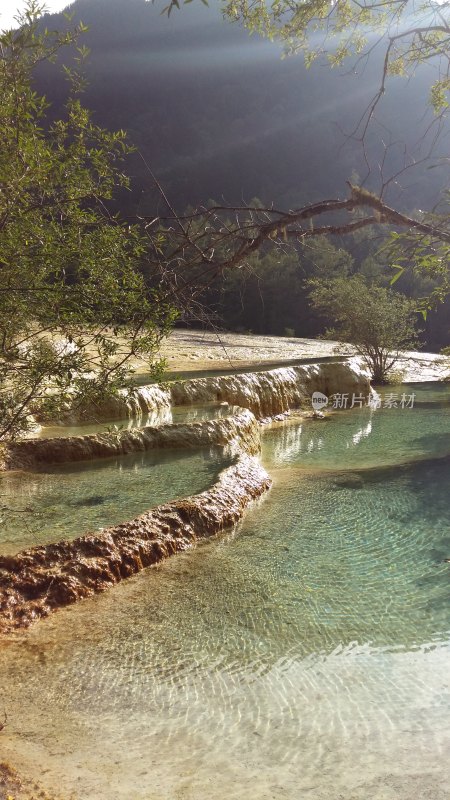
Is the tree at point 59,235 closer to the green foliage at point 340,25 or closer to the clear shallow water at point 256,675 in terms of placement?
the green foliage at point 340,25

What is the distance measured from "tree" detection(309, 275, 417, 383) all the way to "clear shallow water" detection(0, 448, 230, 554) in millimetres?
12205

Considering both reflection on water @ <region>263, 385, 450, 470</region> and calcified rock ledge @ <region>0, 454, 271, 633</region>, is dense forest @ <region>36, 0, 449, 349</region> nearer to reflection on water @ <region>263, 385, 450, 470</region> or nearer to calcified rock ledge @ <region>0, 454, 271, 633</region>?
reflection on water @ <region>263, 385, 450, 470</region>

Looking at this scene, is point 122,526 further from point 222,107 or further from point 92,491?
point 222,107

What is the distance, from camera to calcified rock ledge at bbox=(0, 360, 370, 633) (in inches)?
175

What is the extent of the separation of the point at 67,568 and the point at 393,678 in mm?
2487

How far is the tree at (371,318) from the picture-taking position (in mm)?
18891

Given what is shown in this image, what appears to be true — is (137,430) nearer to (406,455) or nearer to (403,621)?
(406,455)

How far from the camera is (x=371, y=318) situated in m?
18.9

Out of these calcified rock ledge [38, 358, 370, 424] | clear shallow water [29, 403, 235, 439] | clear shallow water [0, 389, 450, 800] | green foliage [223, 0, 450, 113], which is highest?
green foliage [223, 0, 450, 113]

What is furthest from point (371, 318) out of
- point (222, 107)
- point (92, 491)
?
point (222, 107)

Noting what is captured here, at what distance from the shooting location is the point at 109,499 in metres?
6.16

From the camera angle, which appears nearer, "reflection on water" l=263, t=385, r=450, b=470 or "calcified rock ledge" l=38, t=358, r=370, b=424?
"reflection on water" l=263, t=385, r=450, b=470

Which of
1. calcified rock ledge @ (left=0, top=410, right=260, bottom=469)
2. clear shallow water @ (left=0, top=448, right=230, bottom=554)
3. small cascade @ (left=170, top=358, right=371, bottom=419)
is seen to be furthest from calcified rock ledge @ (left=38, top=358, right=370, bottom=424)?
clear shallow water @ (left=0, top=448, right=230, bottom=554)

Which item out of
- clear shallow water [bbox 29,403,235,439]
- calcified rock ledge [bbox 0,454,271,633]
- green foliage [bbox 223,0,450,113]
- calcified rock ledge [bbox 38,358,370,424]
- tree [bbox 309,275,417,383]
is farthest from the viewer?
tree [bbox 309,275,417,383]
